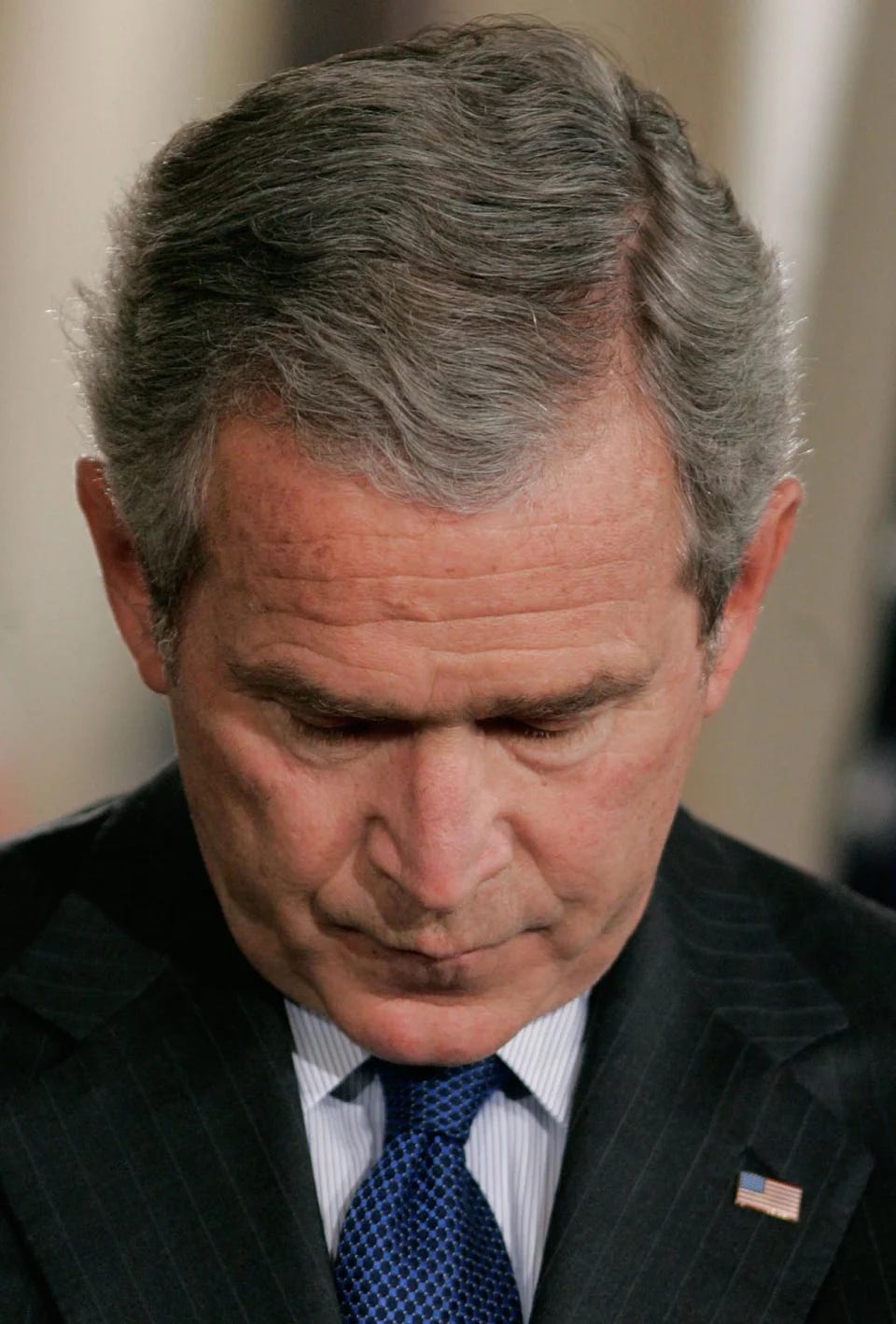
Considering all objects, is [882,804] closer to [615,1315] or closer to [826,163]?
[826,163]

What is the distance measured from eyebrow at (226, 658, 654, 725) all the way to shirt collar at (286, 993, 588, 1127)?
1.31 ft

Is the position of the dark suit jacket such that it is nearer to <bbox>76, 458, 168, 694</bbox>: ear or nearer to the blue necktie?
the blue necktie

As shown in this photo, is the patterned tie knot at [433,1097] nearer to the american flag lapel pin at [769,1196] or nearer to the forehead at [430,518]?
the american flag lapel pin at [769,1196]

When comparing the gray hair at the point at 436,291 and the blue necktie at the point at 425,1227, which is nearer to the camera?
the gray hair at the point at 436,291

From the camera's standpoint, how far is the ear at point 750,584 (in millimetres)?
1710

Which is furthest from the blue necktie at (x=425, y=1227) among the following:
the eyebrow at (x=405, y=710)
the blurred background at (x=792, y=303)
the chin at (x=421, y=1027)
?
the blurred background at (x=792, y=303)

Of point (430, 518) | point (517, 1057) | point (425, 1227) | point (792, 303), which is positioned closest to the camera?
point (430, 518)

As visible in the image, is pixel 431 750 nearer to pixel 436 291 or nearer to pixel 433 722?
pixel 433 722

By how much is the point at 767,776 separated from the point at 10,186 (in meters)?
1.78

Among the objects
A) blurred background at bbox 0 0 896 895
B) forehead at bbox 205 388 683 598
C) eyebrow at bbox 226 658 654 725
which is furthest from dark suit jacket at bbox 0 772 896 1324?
blurred background at bbox 0 0 896 895

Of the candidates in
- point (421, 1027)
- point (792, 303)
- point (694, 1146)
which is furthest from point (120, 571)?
point (792, 303)

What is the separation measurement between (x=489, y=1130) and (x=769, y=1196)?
0.97 feet

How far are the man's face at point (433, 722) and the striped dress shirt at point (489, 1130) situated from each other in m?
0.12

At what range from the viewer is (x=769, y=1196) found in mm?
1729
